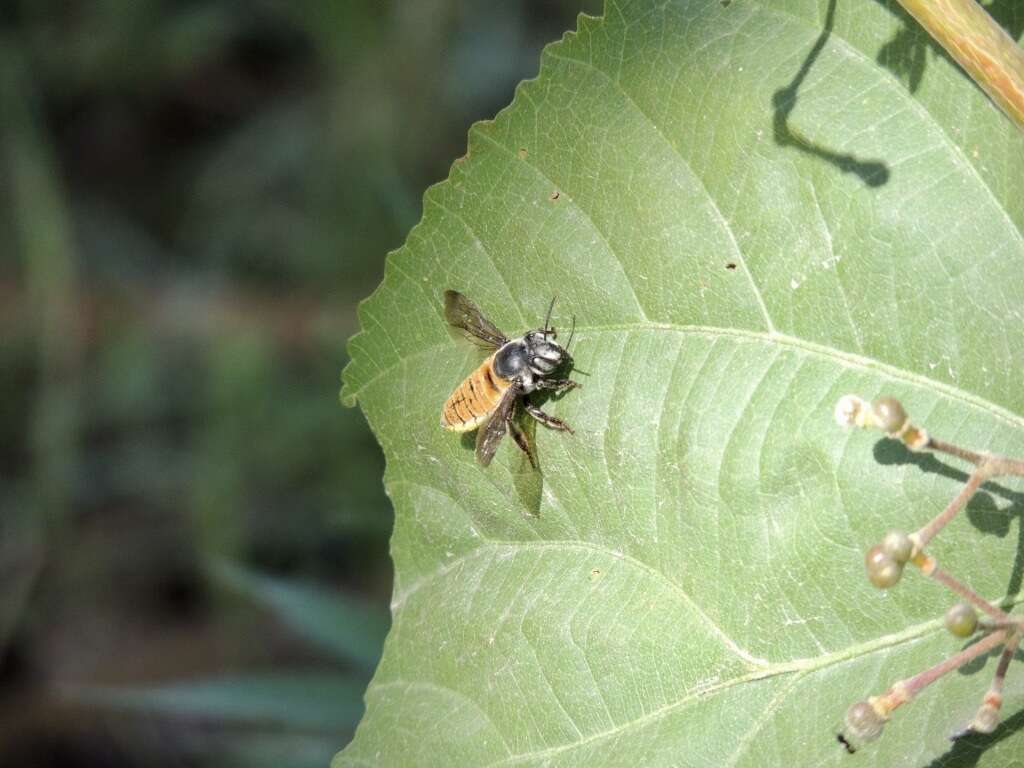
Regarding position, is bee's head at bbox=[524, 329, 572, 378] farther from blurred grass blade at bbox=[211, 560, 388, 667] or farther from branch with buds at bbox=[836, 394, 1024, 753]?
blurred grass blade at bbox=[211, 560, 388, 667]

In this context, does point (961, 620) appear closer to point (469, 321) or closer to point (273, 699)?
point (469, 321)

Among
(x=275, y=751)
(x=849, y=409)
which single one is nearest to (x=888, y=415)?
(x=849, y=409)

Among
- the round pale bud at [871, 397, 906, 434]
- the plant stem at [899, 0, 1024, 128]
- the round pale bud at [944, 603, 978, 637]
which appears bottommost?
the round pale bud at [944, 603, 978, 637]

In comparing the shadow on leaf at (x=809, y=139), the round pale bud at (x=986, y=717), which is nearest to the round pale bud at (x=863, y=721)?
the round pale bud at (x=986, y=717)

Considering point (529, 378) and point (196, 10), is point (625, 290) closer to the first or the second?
point (529, 378)

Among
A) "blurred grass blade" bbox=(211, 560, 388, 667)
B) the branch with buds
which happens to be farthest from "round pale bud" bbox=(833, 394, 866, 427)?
"blurred grass blade" bbox=(211, 560, 388, 667)

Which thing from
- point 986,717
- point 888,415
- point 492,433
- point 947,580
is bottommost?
point 986,717

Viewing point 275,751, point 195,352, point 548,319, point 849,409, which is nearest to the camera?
point 849,409
